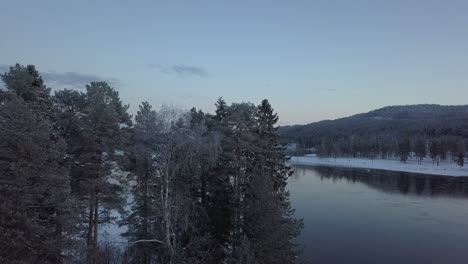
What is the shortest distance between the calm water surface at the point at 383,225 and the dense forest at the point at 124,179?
9.64m

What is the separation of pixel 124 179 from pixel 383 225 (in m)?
29.4

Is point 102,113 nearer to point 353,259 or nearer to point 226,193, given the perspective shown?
point 226,193

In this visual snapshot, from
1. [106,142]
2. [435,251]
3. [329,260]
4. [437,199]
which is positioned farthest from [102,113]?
[437,199]

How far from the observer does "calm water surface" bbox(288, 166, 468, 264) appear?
29.6 m

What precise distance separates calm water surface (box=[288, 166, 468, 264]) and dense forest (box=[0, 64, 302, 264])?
31.6 feet

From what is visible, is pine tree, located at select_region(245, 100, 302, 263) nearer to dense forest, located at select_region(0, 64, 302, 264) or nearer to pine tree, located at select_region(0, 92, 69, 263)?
dense forest, located at select_region(0, 64, 302, 264)

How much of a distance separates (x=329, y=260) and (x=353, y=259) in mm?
1873

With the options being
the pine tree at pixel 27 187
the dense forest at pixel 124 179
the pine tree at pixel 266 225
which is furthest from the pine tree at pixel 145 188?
the pine tree at pixel 266 225

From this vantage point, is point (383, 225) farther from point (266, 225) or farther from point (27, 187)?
point (27, 187)

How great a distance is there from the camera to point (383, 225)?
129 feet

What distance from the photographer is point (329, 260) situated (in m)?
28.4

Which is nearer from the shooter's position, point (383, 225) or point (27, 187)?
point (27, 187)

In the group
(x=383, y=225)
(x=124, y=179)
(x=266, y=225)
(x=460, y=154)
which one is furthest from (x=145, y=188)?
(x=460, y=154)

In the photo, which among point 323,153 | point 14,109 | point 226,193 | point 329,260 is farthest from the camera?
point 323,153
